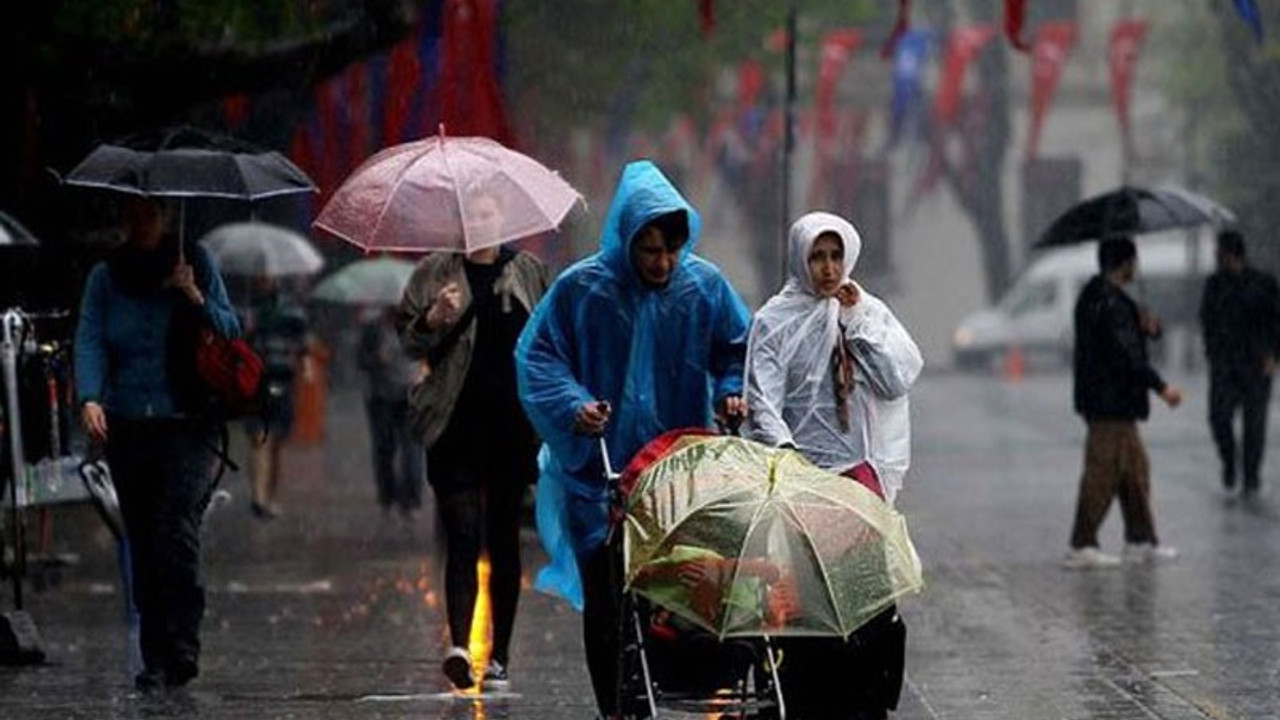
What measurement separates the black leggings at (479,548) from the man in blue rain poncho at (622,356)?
1210mm

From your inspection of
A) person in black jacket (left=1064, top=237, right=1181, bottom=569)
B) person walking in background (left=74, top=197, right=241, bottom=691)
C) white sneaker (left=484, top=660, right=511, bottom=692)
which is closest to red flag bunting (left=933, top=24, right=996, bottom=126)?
person in black jacket (left=1064, top=237, right=1181, bottom=569)

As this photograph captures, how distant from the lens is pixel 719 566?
28.9ft

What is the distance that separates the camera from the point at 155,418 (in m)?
11.7

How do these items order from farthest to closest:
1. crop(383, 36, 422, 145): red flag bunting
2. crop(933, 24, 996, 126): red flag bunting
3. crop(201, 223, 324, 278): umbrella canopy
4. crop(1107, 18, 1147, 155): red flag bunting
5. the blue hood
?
crop(933, 24, 996, 126): red flag bunting
crop(1107, 18, 1147, 155): red flag bunting
crop(383, 36, 422, 145): red flag bunting
crop(201, 223, 324, 278): umbrella canopy
the blue hood

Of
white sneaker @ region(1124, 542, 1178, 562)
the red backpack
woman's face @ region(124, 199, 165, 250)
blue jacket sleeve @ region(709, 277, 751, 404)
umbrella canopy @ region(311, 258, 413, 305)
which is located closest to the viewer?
blue jacket sleeve @ region(709, 277, 751, 404)

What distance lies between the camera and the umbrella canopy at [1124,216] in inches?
717

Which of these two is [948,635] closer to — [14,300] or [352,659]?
[352,659]

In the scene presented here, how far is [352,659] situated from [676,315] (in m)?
3.38

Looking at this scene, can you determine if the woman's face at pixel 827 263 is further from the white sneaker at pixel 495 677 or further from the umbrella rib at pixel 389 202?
the white sneaker at pixel 495 677

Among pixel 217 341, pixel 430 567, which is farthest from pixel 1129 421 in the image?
pixel 217 341

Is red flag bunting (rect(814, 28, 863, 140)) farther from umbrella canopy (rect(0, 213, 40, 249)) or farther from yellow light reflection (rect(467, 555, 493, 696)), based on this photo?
yellow light reflection (rect(467, 555, 493, 696))

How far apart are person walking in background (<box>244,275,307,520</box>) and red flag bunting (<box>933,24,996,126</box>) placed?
37421 mm

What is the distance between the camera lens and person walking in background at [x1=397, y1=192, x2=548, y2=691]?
37.6 ft

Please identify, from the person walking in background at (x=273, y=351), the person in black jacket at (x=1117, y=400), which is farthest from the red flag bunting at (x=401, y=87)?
the person in black jacket at (x=1117, y=400)
